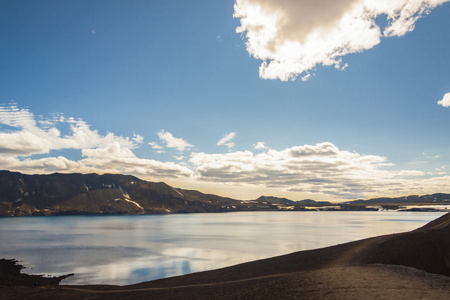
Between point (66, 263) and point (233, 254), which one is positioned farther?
point (233, 254)

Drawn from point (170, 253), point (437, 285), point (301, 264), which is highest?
point (437, 285)

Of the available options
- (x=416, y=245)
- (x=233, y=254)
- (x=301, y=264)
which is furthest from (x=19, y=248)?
(x=416, y=245)

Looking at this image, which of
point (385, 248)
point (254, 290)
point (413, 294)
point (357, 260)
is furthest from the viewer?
point (385, 248)

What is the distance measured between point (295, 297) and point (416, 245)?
32.6m

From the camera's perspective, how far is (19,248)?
9381cm

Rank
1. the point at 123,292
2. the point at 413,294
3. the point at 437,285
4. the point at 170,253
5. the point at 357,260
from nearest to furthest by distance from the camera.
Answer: the point at 413,294 → the point at 437,285 → the point at 123,292 → the point at 357,260 → the point at 170,253

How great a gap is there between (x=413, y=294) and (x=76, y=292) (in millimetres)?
36786

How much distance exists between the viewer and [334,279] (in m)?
25.0

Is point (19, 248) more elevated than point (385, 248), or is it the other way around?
point (385, 248)

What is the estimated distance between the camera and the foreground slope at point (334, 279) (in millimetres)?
21719

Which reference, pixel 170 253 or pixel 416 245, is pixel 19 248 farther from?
pixel 416 245

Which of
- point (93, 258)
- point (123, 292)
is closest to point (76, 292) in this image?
point (123, 292)

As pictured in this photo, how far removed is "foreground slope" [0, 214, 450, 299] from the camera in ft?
71.3

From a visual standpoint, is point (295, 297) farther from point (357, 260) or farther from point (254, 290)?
point (357, 260)
